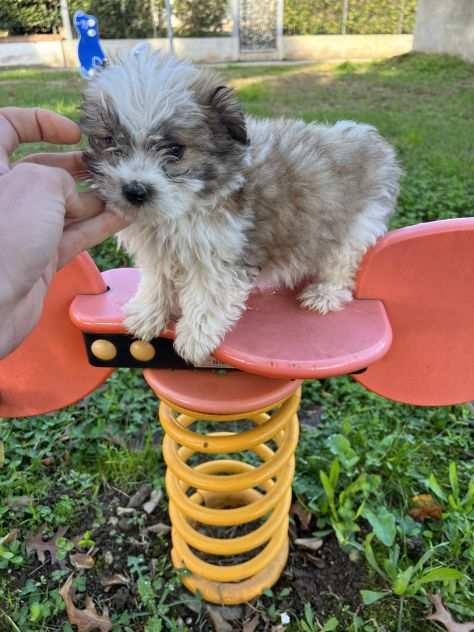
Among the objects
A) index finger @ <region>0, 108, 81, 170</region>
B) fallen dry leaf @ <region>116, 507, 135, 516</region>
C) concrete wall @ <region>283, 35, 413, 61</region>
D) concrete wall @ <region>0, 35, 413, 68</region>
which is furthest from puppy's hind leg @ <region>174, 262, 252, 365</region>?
concrete wall @ <region>283, 35, 413, 61</region>

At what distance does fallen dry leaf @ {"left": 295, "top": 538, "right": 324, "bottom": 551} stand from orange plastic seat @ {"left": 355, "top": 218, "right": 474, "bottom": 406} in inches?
36.0

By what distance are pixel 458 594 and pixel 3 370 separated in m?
2.16

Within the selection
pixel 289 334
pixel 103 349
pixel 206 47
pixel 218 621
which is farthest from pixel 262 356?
pixel 206 47

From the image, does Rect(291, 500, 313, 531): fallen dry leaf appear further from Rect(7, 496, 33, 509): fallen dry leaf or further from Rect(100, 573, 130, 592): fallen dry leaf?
Rect(7, 496, 33, 509): fallen dry leaf

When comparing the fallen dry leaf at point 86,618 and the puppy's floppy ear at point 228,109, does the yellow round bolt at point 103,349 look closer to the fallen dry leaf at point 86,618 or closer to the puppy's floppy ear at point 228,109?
the puppy's floppy ear at point 228,109

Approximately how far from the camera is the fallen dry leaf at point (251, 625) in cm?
238

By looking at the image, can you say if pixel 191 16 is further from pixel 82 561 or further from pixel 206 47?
pixel 82 561

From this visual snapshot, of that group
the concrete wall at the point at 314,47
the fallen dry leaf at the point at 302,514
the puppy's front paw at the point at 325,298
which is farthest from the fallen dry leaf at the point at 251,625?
the concrete wall at the point at 314,47

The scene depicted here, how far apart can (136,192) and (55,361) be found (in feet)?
Answer: 3.15

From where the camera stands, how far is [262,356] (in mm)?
1736

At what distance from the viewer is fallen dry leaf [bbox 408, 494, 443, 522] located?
2.75m

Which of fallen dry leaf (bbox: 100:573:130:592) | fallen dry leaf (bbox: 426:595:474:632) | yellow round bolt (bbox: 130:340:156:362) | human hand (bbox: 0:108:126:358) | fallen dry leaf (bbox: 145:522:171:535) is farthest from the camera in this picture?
fallen dry leaf (bbox: 145:522:171:535)

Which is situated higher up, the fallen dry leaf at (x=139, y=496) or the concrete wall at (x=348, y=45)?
the concrete wall at (x=348, y=45)

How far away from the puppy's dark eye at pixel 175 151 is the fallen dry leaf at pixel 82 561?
6.37 feet
